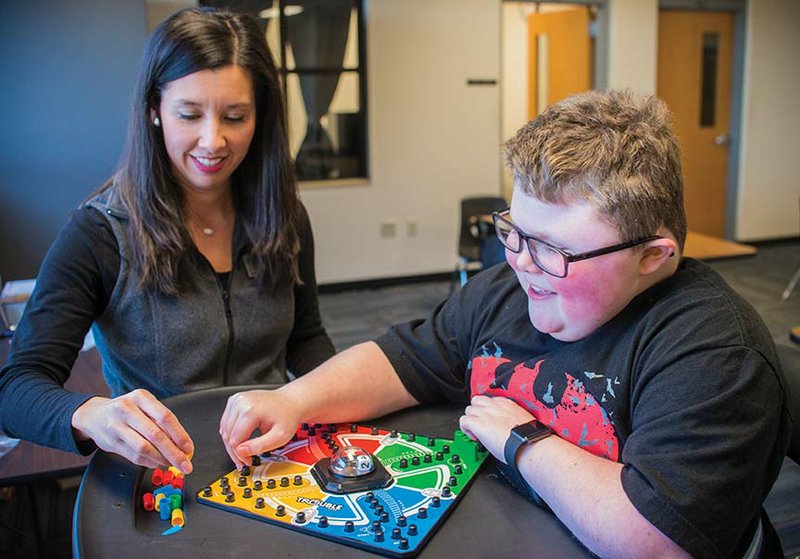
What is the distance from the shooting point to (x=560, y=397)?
3.19 ft

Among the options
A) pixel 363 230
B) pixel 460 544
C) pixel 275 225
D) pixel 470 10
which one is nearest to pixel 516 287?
pixel 460 544

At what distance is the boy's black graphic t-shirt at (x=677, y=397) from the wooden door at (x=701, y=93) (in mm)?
6000

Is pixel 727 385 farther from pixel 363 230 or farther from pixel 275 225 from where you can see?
pixel 363 230

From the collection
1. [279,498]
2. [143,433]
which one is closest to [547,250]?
[279,498]

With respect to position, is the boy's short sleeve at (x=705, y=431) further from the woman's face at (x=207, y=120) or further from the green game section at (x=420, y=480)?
the woman's face at (x=207, y=120)

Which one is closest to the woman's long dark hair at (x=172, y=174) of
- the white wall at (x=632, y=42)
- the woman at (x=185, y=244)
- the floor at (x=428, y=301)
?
the woman at (x=185, y=244)

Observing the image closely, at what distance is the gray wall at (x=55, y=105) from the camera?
11.5 feet

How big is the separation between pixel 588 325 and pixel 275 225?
0.77 m

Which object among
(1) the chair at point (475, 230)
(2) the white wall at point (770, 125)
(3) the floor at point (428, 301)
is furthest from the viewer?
(2) the white wall at point (770, 125)

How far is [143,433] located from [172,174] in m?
0.64

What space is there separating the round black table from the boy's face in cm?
24

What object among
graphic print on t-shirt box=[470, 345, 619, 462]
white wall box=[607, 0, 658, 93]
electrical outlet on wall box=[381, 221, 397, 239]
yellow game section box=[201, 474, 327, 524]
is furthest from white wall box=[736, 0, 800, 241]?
yellow game section box=[201, 474, 327, 524]

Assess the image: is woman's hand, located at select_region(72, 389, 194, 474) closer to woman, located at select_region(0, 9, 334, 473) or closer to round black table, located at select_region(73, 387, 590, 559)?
round black table, located at select_region(73, 387, 590, 559)

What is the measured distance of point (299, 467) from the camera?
100 centimetres
